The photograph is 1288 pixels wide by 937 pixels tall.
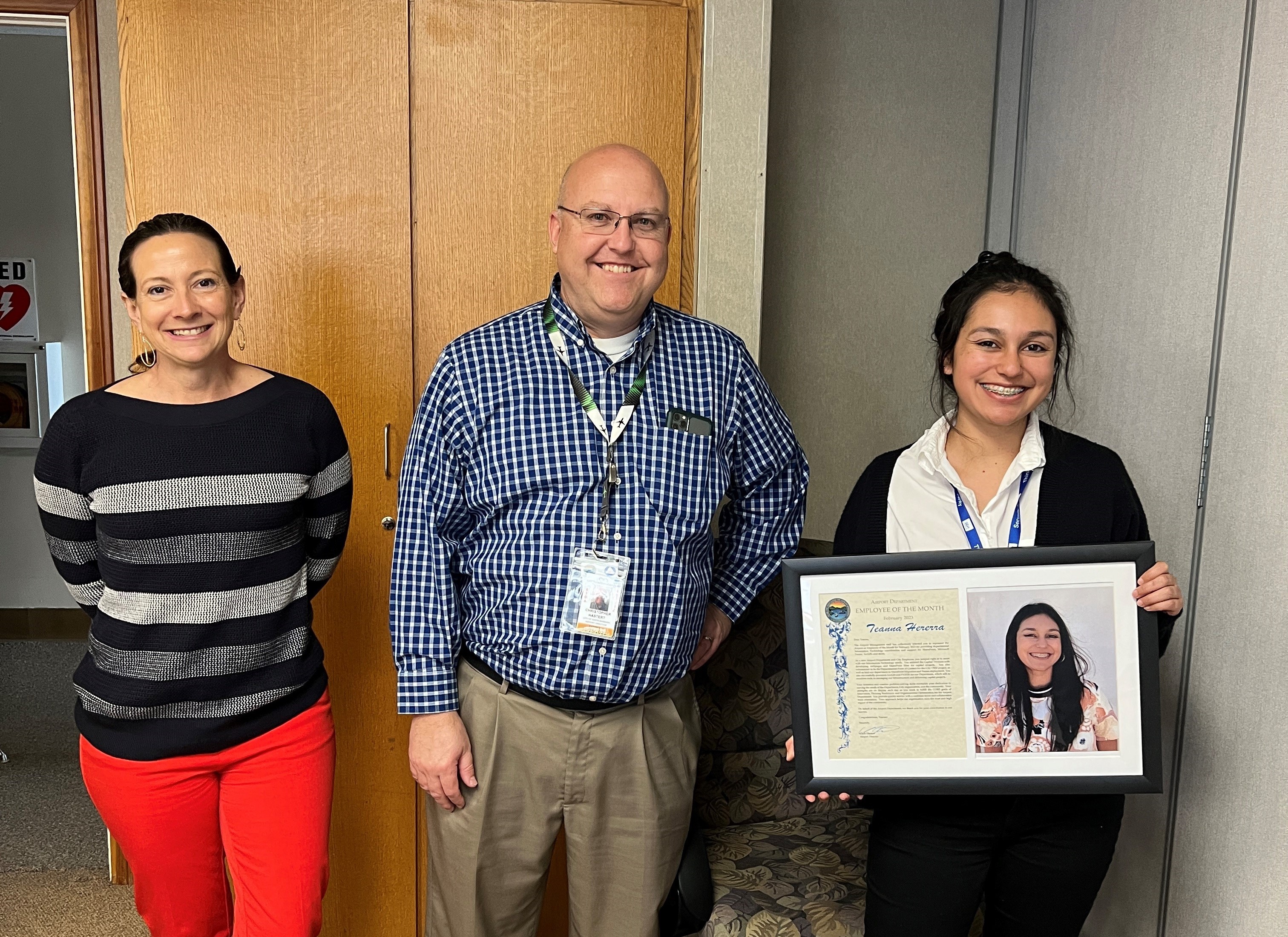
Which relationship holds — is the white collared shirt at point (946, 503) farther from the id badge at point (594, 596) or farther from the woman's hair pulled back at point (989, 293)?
the id badge at point (594, 596)

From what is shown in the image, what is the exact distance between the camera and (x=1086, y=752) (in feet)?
5.16

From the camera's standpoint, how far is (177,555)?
1780 mm

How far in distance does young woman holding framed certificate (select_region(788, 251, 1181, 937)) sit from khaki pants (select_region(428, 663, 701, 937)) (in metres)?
0.37

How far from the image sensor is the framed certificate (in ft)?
5.12

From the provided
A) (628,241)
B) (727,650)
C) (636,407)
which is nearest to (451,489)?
(636,407)

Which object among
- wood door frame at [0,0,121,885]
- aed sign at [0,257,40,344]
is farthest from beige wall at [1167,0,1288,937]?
aed sign at [0,257,40,344]

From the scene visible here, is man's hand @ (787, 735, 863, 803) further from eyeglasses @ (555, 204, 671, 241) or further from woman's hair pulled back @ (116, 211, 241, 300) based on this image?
woman's hair pulled back @ (116, 211, 241, 300)

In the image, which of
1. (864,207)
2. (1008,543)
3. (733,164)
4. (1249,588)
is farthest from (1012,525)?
(864,207)

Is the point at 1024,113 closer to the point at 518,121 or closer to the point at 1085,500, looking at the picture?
the point at 518,121

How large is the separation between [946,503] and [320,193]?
5.34ft

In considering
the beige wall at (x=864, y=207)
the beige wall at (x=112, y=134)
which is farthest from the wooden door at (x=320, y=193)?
the beige wall at (x=864, y=207)

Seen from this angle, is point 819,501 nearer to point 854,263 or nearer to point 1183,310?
point 854,263

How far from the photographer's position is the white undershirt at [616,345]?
6.18 feet

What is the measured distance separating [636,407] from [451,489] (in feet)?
1.21
